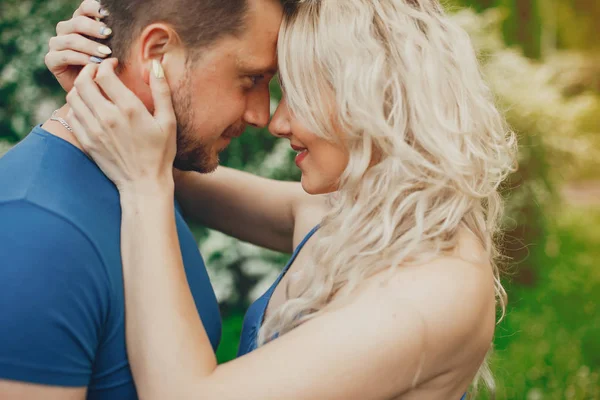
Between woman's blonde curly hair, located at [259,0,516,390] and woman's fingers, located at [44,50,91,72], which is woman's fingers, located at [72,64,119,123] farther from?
woman's blonde curly hair, located at [259,0,516,390]

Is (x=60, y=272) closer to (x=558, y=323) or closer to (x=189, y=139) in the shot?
(x=189, y=139)

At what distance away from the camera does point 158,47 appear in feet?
6.41

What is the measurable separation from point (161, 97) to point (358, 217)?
27.2 inches

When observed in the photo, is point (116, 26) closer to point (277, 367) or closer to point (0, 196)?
point (0, 196)

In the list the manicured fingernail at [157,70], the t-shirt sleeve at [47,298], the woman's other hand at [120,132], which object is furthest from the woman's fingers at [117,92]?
the t-shirt sleeve at [47,298]

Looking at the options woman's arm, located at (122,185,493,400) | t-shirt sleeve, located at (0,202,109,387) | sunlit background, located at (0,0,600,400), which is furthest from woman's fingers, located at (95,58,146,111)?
sunlit background, located at (0,0,600,400)

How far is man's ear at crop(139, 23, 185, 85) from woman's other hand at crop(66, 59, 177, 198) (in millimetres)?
101

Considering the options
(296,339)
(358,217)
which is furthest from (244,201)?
(296,339)

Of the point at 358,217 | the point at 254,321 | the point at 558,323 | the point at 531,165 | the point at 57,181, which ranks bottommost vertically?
the point at 558,323

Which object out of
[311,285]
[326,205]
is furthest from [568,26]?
[311,285]

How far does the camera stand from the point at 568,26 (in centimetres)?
579

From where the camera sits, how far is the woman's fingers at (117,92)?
1834 mm

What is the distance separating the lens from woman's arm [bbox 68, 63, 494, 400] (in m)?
1.64

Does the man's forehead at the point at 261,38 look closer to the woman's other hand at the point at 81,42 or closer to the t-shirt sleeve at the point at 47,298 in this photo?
the woman's other hand at the point at 81,42
